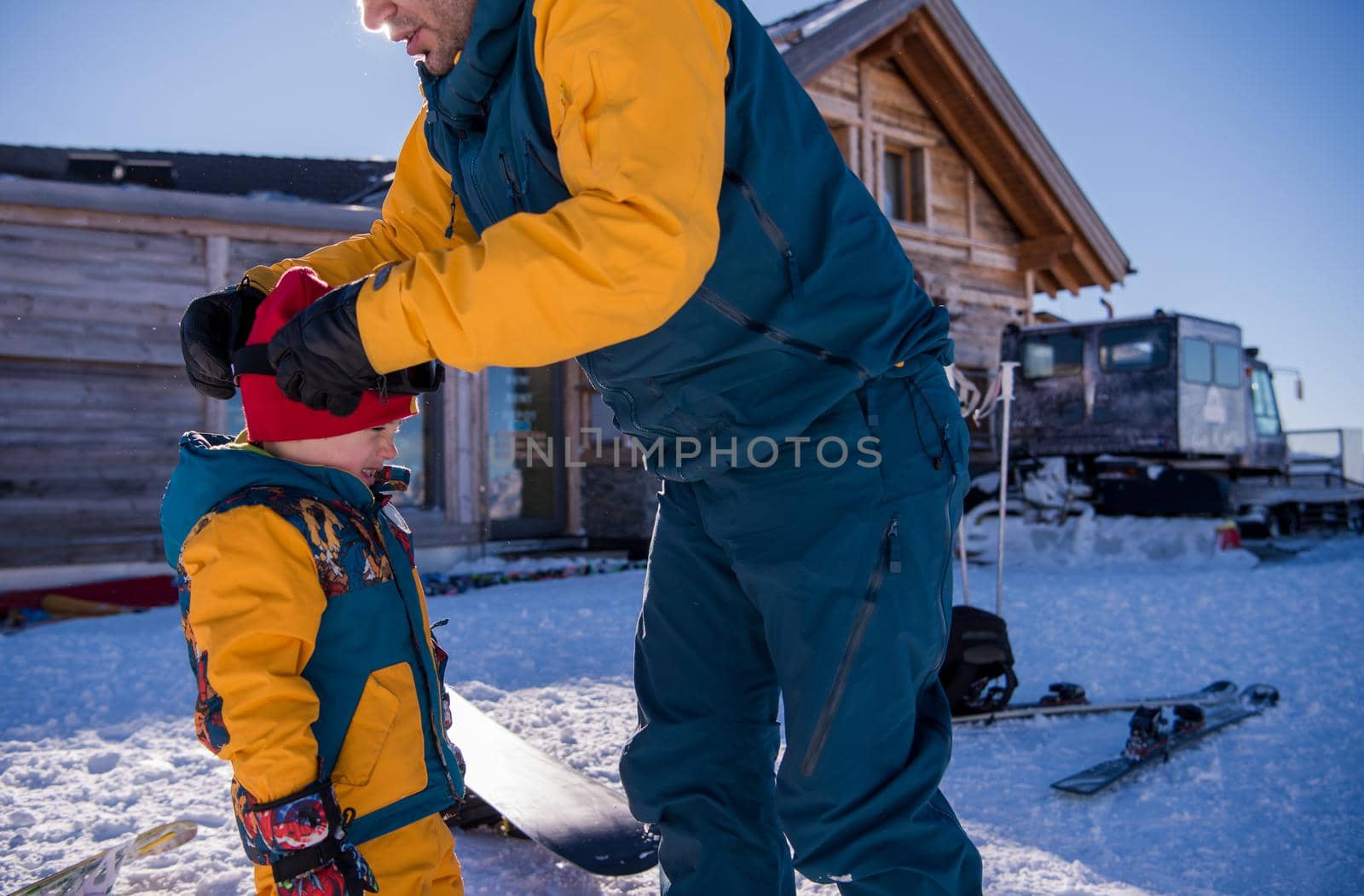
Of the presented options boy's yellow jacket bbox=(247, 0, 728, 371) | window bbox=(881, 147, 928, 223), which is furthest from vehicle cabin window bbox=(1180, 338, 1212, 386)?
boy's yellow jacket bbox=(247, 0, 728, 371)

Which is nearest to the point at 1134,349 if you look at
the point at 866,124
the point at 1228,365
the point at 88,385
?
the point at 1228,365

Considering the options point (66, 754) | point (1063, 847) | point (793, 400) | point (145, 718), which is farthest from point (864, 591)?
point (145, 718)

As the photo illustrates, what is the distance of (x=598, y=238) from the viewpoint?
1138 mm

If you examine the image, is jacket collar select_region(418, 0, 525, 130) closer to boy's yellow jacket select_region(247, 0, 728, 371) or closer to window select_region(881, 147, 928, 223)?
boy's yellow jacket select_region(247, 0, 728, 371)

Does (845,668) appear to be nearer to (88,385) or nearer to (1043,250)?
(88,385)

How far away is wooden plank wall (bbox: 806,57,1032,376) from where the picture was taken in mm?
11906

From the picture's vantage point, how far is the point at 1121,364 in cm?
1123

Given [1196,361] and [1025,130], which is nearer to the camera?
[1196,361]

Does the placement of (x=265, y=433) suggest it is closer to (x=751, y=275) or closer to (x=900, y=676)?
(x=751, y=275)

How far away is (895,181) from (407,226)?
12.0 m

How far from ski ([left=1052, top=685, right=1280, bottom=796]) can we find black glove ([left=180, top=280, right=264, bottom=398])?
8.57 feet

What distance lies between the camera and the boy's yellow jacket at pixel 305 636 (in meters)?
1.45

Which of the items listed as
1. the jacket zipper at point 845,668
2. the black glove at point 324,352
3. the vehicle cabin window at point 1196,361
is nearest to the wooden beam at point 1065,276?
the vehicle cabin window at point 1196,361

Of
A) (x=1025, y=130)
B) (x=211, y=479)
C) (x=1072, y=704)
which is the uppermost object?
(x=1025, y=130)
